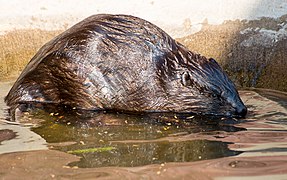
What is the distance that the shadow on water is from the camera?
112 inches

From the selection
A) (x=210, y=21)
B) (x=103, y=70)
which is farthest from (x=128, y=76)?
(x=210, y=21)

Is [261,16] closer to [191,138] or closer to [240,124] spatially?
[240,124]

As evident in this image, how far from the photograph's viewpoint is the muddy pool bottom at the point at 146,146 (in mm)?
2602

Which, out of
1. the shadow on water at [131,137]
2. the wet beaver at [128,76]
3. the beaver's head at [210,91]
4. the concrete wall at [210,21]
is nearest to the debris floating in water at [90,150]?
the shadow on water at [131,137]

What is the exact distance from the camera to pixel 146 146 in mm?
3066

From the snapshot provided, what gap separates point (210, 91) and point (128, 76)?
20.9 inches

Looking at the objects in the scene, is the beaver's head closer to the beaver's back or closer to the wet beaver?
the wet beaver

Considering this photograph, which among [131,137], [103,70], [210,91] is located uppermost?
[103,70]

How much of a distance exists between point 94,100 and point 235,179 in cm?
162

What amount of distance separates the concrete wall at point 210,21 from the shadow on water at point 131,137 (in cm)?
123

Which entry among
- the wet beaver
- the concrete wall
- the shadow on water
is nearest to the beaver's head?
the wet beaver

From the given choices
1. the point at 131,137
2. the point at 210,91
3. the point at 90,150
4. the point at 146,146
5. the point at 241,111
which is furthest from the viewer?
the point at 210,91

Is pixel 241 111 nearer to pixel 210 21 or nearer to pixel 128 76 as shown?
pixel 128 76

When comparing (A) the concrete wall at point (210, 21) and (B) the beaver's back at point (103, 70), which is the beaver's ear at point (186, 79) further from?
(A) the concrete wall at point (210, 21)
